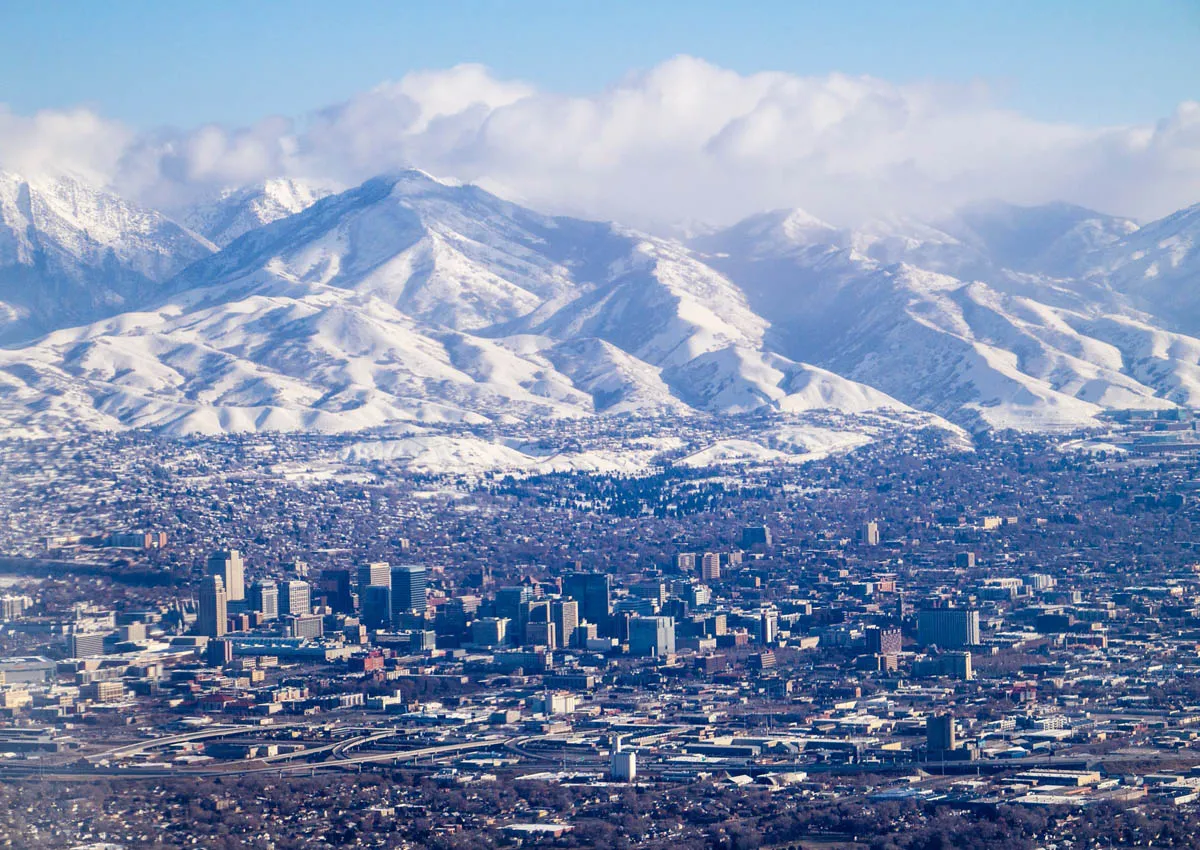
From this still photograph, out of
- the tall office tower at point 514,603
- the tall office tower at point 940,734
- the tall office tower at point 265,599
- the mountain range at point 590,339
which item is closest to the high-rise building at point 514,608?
the tall office tower at point 514,603

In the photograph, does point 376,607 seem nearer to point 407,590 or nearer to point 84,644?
point 407,590

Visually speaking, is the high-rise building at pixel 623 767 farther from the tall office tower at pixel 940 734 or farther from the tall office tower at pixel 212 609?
the tall office tower at pixel 212 609

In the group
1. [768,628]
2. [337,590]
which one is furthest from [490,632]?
[337,590]

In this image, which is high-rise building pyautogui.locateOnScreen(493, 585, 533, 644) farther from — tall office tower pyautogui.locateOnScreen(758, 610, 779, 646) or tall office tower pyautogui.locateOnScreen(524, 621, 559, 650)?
tall office tower pyautogui.locateOnScreen(758, 610, 779, 646)

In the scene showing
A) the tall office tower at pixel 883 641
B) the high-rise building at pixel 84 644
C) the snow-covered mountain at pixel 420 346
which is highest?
the snow-covered mountain at pixel 420 346

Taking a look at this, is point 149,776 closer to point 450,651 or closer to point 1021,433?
point 450,651
